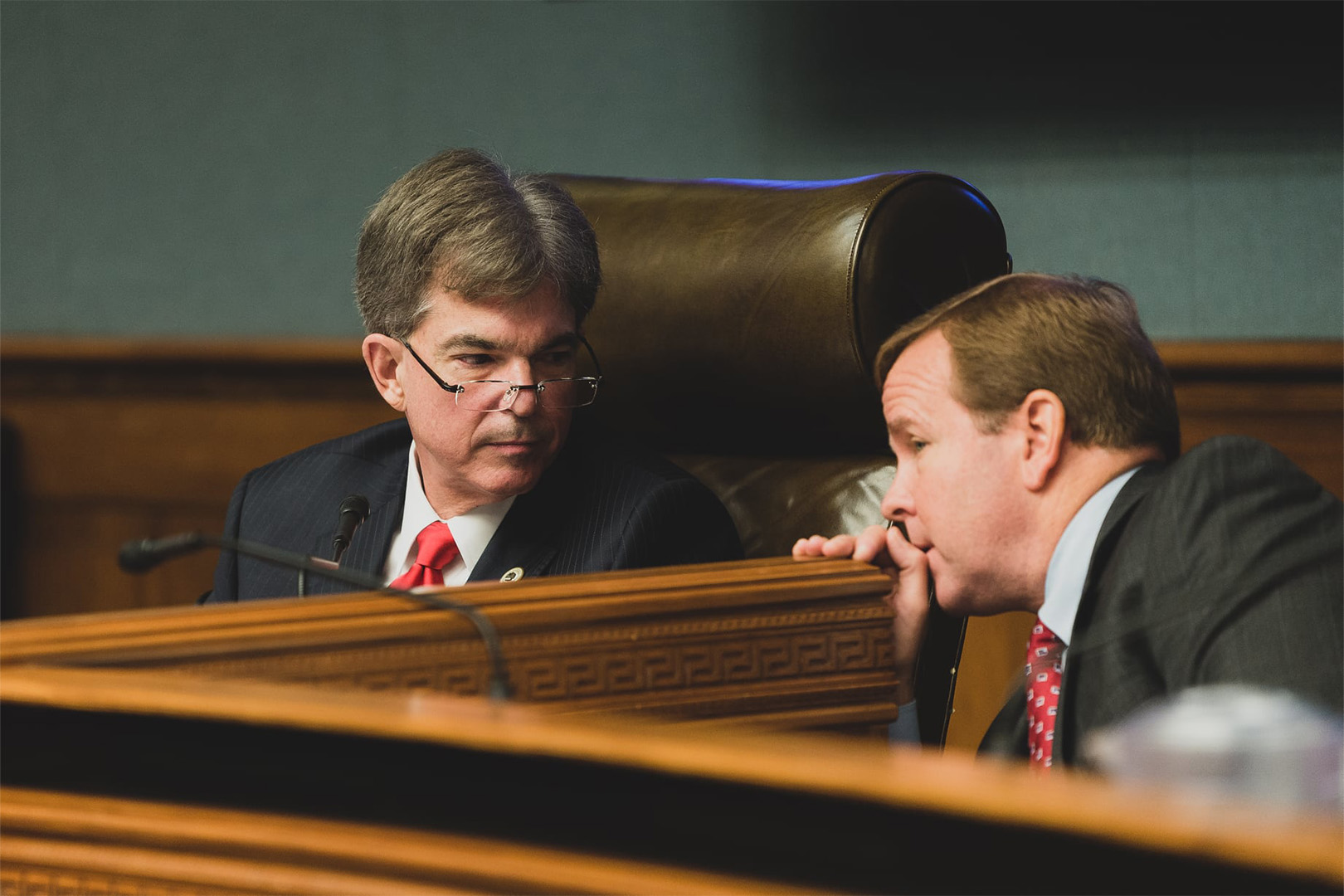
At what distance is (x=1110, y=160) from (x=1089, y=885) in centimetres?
246

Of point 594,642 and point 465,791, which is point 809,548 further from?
point 465,791

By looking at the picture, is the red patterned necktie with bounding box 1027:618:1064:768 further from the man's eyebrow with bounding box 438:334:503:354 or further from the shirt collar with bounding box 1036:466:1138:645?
the man's eyebrow with bounding box 438:334:503:354

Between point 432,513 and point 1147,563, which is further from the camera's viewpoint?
point 432,513

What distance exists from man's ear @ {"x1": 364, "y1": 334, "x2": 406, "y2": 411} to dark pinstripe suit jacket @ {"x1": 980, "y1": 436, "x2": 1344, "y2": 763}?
963mm

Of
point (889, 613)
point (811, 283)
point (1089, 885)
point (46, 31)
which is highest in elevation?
point (46, 31)

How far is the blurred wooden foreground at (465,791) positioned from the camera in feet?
1.96

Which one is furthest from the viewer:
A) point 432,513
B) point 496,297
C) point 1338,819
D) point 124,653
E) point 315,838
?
point 432,513

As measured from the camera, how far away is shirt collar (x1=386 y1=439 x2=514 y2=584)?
1.78 m

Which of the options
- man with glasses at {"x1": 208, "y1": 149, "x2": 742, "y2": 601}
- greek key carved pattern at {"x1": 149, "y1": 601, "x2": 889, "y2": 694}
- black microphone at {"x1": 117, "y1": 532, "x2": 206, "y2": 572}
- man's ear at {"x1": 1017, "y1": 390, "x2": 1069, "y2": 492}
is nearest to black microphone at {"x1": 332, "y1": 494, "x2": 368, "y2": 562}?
man with glasses at {"x1": 208, "y1": 149, "x2": 742, "y2": 601}

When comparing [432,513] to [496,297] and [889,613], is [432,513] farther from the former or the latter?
[889,613]

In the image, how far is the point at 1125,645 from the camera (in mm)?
1167

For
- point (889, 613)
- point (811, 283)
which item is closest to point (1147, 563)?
point (889, 613)

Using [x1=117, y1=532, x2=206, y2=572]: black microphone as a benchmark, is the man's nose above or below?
above

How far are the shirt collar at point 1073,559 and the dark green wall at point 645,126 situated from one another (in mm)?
1579
